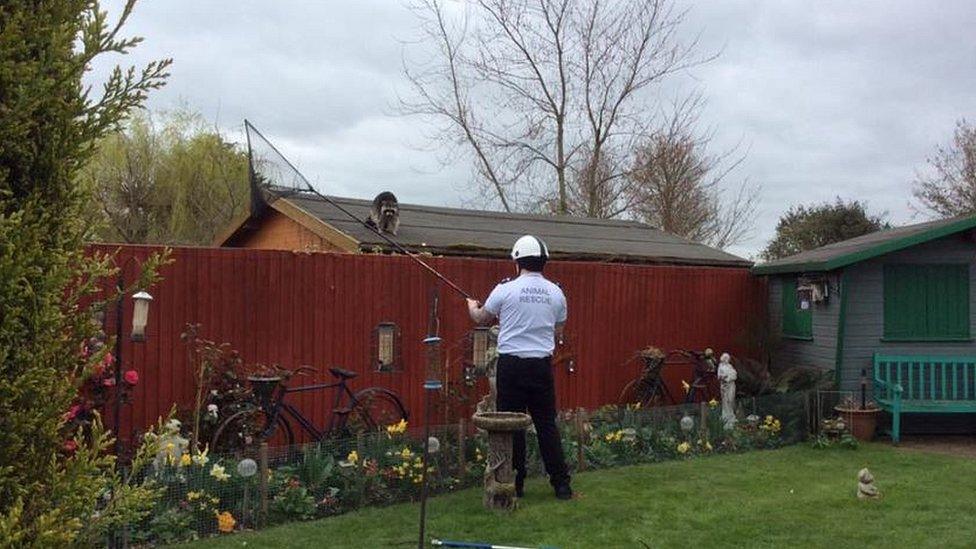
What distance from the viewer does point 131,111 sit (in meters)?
2.69

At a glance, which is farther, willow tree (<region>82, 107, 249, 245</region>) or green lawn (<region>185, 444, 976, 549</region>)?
willow tree (<region>82, 107, 249, 245</region>)

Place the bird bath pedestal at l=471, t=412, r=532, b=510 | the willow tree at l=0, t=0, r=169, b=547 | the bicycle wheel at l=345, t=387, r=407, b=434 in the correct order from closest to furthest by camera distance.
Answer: the willow tree at l=0, t=0, r=169, b=547 → the bird bath pedestal at l=471, t=412, r=532, b=510 → the bicycle wheel at l=345, t=387, r=407, b=434

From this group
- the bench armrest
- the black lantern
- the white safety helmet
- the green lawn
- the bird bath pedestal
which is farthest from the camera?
the bench armrest

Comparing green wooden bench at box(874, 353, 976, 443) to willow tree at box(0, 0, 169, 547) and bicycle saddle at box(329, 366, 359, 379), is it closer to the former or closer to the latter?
bicycle saddle at box(329, 366, 359, 379)

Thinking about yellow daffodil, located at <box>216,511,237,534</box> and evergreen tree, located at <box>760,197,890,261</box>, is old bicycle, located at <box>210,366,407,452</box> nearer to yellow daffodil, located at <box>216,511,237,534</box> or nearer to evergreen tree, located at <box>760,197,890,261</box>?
yellow daffodil, located at <box>216,511,237,534</box>

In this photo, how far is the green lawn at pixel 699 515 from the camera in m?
5.23

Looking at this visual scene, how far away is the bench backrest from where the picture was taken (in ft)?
31.2

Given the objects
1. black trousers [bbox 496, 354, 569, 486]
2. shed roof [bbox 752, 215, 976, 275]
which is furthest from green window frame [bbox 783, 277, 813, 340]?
black trousers [bbox 496, 354, 569, 486]

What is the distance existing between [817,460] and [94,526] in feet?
22.5

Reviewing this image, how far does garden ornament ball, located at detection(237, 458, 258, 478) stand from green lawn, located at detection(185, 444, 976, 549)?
39 cm

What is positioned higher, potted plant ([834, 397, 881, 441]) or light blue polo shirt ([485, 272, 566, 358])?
light blue polo shirt ([485, 272, 566, 358])

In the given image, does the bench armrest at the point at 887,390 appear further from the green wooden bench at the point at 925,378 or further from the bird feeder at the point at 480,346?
the bird feeder at the point at 480,346

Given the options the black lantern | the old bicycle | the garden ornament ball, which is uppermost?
the black lantern

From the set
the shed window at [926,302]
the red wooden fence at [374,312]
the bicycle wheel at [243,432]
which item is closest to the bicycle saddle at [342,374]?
the red wooden fence at [374,312]
